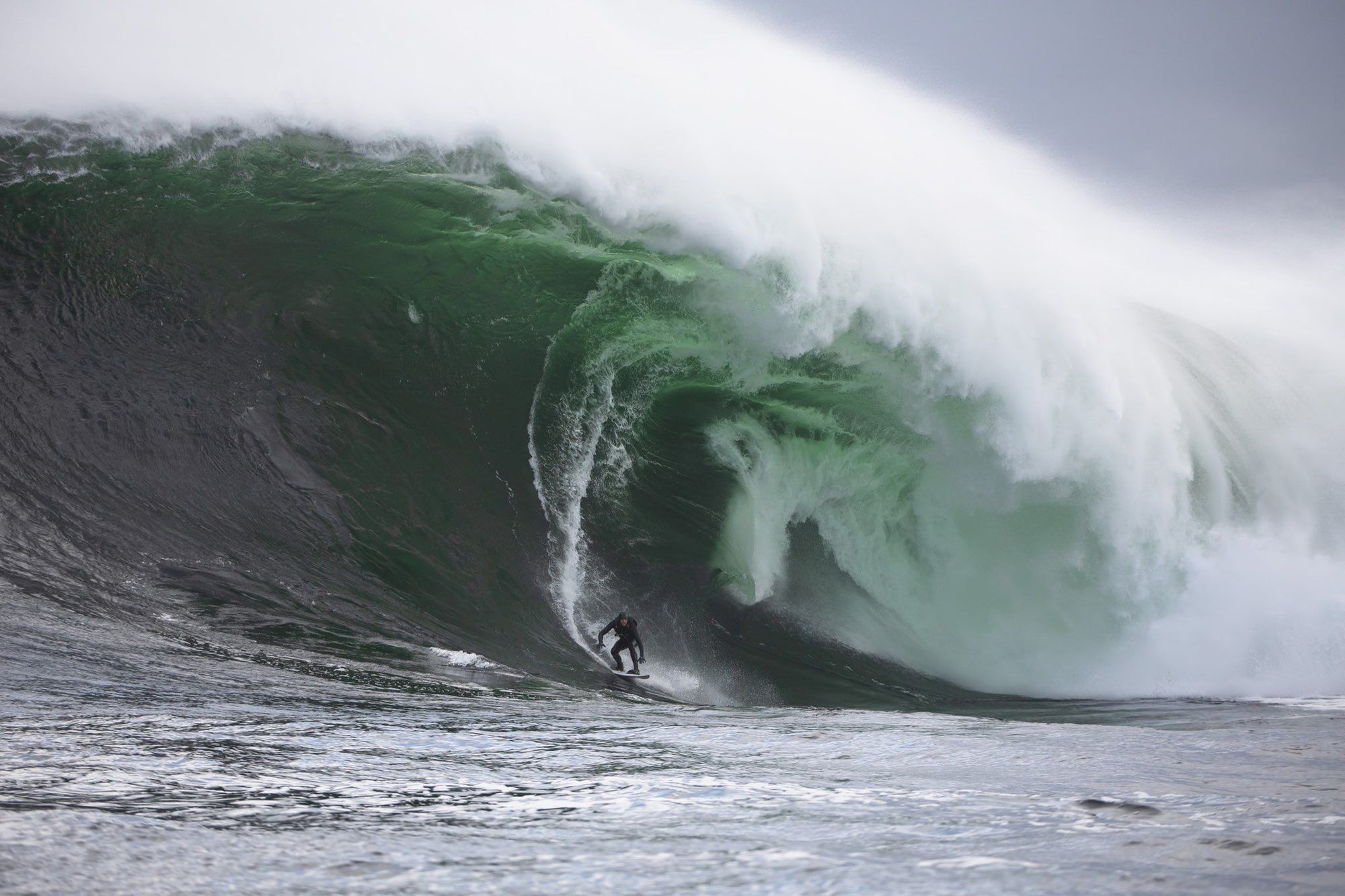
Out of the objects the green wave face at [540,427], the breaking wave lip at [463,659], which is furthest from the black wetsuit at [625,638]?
the breaking wave lip at [463,659]

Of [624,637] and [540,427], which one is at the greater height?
[540,427]

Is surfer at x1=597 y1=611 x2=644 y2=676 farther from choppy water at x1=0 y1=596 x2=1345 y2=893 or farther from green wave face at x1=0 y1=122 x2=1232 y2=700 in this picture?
choppy water at x1=0 y1=596 x2=1345 y2=893

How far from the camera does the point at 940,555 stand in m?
11.4

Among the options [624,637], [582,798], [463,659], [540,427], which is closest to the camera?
[582,798]

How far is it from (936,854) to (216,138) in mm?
10938

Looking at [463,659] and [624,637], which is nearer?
[463,659]

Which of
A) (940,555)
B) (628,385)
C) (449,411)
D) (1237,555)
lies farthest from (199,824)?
(1237,555)

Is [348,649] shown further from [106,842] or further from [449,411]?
[106,842]

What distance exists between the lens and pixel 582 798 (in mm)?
2732

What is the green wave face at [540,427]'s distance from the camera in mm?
8195

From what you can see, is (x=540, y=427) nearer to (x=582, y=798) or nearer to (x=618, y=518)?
(x=618, y=518)

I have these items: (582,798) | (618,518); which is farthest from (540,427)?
(582,798)

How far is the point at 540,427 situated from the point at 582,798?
6.94 meters

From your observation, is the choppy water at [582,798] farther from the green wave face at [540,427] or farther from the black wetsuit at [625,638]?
the green wave face at [540,427]
